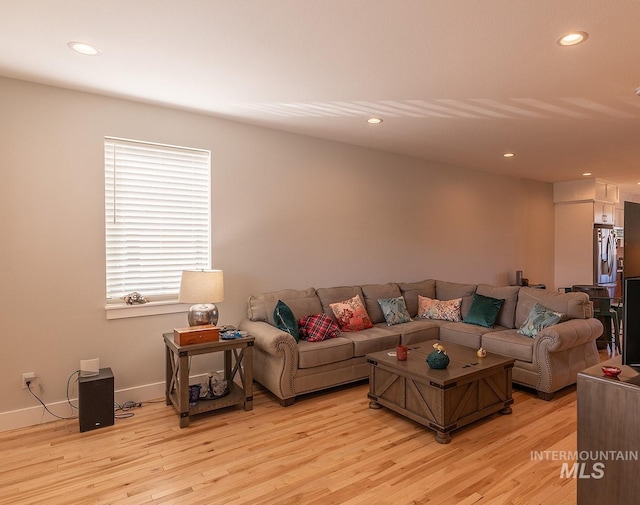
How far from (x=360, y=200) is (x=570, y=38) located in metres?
2.94

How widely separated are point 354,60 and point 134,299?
2.72 m

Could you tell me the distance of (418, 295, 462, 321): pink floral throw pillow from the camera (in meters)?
4.77

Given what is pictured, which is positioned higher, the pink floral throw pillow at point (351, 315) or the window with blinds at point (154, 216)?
the window with blinds at point (154, 216)

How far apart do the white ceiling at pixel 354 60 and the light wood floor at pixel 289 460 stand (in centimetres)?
266

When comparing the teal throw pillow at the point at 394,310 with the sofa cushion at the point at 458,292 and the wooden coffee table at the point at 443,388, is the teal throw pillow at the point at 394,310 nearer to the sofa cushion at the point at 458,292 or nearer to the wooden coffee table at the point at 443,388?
the sofa cushion at the point at 458,292

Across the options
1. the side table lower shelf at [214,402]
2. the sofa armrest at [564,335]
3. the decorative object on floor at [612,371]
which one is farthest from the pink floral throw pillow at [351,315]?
the decorative object on floor at [612,371]

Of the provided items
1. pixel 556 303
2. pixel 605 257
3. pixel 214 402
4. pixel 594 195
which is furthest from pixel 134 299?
pixel 605 257

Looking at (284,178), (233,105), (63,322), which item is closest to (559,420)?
(284,178)

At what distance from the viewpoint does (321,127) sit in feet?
13.6

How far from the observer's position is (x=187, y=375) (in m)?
3.04

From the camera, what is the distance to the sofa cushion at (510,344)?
12.0 feet

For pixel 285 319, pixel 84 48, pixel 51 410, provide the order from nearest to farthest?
pixel 84 48
pixel 51 410
pixel 285 319

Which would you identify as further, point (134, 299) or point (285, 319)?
point (285, 319)

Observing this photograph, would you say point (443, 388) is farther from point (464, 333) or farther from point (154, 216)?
point (154, 216)
